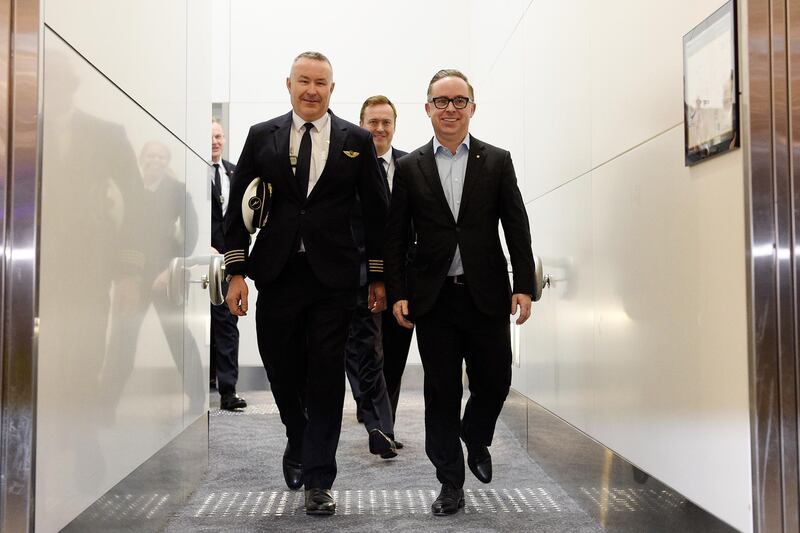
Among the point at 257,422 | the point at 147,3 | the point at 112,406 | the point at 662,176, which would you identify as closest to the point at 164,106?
the point at 147,3

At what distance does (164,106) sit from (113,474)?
137cm

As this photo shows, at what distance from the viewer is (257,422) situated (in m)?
5.56

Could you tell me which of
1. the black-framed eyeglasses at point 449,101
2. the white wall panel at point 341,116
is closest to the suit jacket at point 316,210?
the black-framed eyeglasses at point 449,101

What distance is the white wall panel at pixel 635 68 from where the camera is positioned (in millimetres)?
2473

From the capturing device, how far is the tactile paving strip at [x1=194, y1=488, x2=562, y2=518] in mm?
3324

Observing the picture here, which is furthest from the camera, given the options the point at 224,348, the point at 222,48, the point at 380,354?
the point at 222,48

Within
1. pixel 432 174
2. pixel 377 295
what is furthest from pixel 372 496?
pixel 432 174

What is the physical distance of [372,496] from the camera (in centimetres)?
355

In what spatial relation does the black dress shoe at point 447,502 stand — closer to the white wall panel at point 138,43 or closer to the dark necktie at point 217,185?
the white wall panel at point 138,43

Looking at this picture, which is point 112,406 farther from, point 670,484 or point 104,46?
point 670,484

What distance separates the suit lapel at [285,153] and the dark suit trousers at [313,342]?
27cm

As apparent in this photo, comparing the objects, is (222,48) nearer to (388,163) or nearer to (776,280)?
(388,163)

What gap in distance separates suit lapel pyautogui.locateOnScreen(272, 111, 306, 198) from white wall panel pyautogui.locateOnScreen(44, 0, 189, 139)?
1.30ft

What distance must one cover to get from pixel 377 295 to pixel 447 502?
0.85 m
